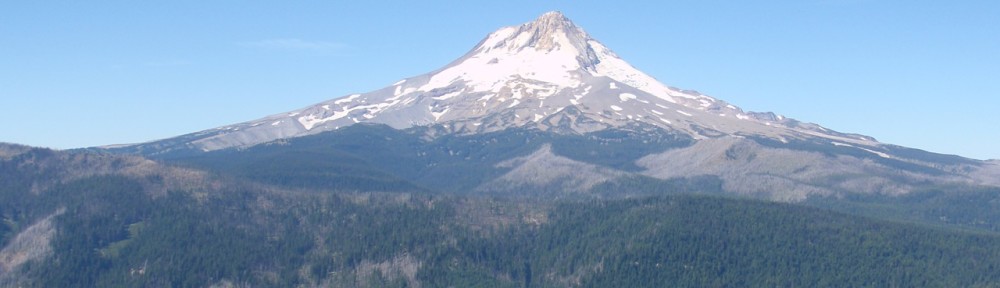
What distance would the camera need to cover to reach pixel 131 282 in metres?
200

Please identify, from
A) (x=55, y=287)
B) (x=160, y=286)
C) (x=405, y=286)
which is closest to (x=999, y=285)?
(x=405, y=286)

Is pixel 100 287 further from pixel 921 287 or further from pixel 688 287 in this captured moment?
pixel 921 287

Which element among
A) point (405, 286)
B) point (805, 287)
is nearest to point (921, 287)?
point (805, 287)

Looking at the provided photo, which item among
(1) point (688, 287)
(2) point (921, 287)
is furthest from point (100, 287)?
(2) point (921, 287)

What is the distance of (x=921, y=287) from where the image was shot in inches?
7859

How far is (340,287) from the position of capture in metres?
200

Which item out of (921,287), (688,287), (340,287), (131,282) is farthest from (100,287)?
(921,287)

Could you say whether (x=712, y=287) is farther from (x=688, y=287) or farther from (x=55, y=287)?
(x=55, y=287)

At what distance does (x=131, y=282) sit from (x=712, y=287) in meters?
89.3

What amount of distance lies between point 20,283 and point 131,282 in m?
17.2

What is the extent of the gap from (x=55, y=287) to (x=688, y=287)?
319ft

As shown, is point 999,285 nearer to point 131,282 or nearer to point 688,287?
point 688,287

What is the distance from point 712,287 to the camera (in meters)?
199

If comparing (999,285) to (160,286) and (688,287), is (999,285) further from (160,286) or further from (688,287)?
(160,286)
